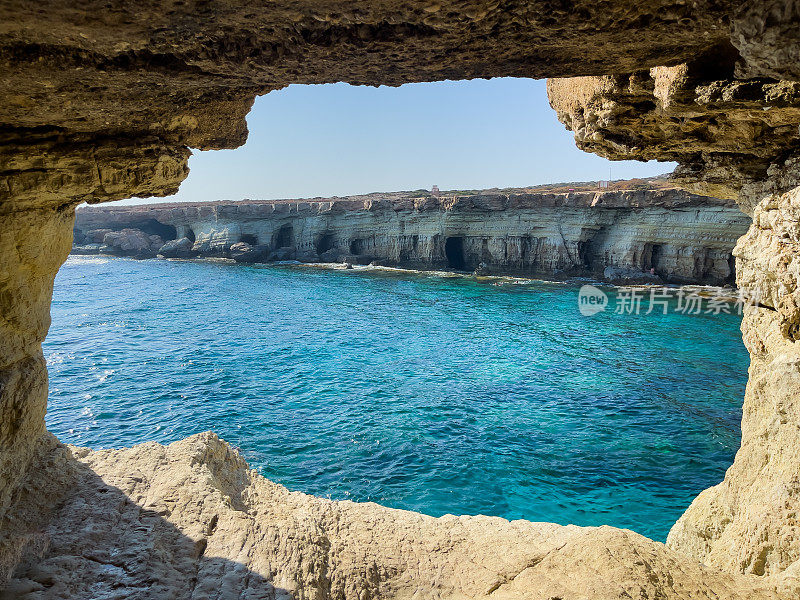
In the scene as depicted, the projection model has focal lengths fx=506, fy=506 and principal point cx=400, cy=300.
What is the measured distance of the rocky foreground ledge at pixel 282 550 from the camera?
454 cm

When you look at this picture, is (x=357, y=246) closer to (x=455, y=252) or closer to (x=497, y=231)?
(x=455, y=252)

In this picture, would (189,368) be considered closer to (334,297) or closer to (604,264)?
(334,297)

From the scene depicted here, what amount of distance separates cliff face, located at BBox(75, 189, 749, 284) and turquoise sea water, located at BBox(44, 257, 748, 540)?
787cm

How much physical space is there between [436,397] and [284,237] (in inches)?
1726

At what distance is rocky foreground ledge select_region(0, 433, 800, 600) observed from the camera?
4535mm

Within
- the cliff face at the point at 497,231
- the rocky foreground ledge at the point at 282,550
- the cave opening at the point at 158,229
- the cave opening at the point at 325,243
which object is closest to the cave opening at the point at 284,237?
the cliff face at the point at 497,231

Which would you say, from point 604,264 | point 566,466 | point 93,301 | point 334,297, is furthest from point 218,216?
point 566,466

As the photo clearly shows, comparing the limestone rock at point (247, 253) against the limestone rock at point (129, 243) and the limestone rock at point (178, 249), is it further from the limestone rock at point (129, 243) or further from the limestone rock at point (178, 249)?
the limestone rock at point (129, 243)

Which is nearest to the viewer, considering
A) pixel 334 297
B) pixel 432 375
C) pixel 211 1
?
pixel 211 1

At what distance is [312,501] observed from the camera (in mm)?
6480

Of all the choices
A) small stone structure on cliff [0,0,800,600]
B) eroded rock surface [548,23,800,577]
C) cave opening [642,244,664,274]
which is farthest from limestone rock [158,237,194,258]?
eroded rock surface [548,23,800,577]

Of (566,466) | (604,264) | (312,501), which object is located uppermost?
(604,264)

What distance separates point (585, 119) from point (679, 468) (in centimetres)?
963

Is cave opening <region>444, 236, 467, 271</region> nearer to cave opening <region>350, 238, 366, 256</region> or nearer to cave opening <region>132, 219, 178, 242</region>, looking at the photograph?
cave opening <region>350, 238, 366, 256</region>
